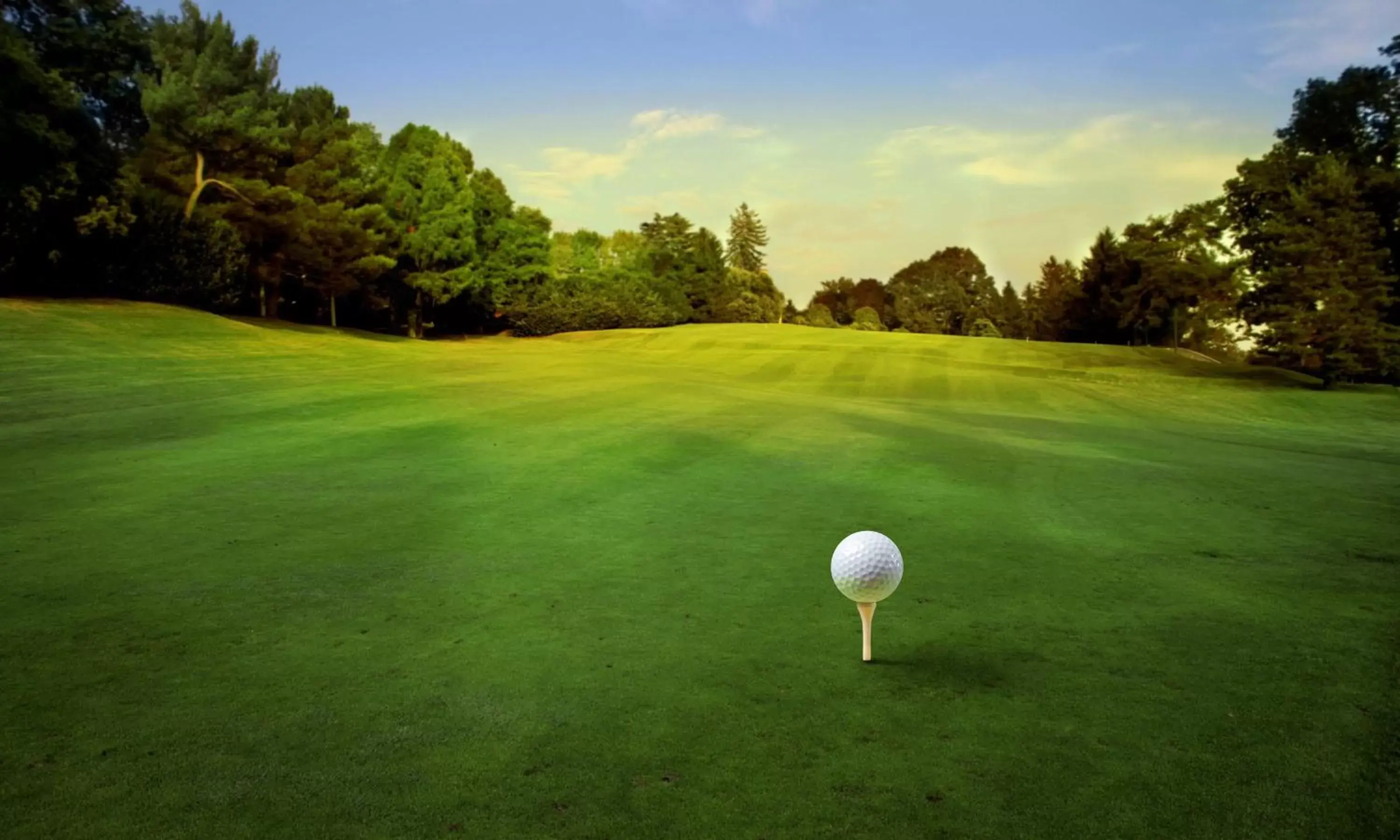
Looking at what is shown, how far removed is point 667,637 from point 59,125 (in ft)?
113

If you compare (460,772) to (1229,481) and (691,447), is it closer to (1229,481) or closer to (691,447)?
(691,447)

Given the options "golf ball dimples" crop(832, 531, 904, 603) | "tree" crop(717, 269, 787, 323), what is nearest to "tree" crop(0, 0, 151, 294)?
"golf ball dimples" crop(832, 531, 904, 603)

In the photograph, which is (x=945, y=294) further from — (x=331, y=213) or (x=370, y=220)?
(x=331, y=213)

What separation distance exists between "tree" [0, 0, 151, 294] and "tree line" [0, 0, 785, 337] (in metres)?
0.06

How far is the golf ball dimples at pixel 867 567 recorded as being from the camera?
4.78 m

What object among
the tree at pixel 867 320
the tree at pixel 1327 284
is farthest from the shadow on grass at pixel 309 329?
the tree at pixel 867 320

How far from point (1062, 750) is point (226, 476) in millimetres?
9385

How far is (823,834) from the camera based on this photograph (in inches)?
130

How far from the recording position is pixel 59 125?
96.4 feet

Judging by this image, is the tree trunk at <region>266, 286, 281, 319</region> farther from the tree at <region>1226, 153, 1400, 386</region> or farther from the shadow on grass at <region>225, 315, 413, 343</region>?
the tree at <region>1226, 153, 1400, 386</region>

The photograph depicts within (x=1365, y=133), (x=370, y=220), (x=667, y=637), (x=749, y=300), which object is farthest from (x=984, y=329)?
(x=667, y=637)

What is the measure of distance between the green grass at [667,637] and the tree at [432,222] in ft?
132

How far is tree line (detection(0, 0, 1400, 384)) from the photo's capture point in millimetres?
29922

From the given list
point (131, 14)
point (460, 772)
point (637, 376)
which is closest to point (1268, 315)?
point (637, 376)
